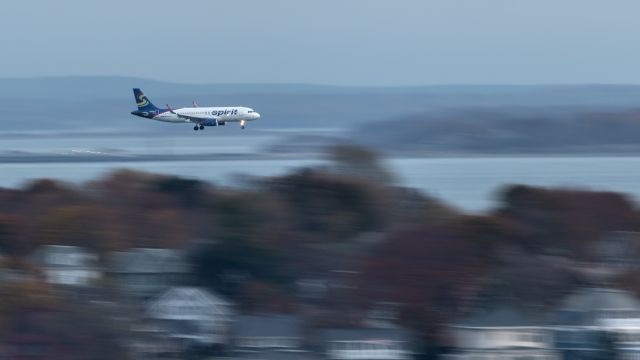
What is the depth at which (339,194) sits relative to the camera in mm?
15555

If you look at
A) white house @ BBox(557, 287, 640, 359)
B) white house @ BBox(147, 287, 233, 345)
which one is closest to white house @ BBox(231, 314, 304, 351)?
white house @ BBox(147, 287, 233, 345)

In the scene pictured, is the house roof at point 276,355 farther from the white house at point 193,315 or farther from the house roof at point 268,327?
the white house at point 193,315

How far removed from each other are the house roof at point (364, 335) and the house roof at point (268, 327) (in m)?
0.26

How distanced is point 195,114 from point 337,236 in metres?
6.52

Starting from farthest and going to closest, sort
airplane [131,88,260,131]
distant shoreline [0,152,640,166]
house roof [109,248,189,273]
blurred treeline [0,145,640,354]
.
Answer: distant shoreline [0,152,640,166] → airplane [131,88,260,131] → house roof [109,248,189,273] → blurred treeline [0,145,640,354]

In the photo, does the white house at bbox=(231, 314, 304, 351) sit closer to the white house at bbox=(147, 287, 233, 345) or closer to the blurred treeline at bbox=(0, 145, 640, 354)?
the white house at bbox=(147, 287, 233, 345)

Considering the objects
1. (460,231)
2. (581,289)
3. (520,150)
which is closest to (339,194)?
(460,231)

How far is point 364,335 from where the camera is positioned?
9188 mm

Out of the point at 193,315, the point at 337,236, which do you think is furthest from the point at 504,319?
the point at 337,236

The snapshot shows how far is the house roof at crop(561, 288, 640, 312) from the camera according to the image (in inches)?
384

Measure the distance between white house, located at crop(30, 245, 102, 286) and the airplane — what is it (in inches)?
260

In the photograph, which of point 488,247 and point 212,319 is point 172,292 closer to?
point 212,319

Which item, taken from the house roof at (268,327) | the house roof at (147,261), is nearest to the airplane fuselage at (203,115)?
the house roof at (147,261)

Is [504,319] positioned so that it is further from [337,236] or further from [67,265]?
[67,265]
